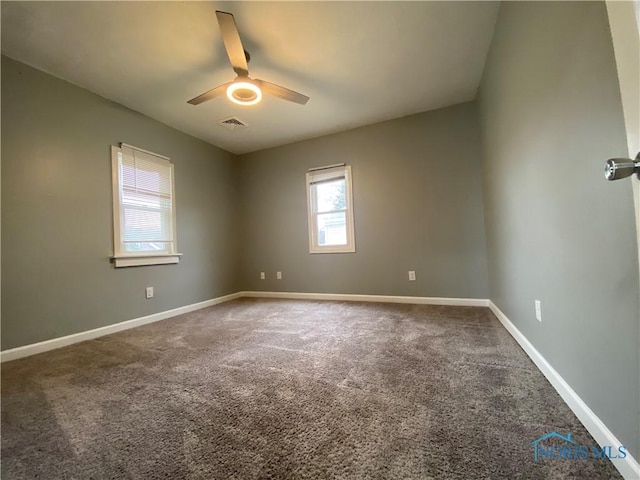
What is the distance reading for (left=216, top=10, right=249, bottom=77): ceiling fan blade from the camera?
4.87 ft

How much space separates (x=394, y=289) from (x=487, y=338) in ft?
4.86

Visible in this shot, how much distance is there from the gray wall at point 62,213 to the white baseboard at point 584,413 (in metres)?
3.46

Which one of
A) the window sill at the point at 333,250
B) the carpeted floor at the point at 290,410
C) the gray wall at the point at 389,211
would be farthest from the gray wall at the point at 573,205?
the window sill at the point at 333,250

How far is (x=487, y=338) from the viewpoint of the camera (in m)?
1.93

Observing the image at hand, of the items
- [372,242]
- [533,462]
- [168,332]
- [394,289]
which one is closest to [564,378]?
[533,462]

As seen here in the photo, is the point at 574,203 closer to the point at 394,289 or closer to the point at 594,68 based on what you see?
the point at 594,68

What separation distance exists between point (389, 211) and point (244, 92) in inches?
87.1

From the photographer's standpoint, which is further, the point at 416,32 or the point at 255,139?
the point at 255,139

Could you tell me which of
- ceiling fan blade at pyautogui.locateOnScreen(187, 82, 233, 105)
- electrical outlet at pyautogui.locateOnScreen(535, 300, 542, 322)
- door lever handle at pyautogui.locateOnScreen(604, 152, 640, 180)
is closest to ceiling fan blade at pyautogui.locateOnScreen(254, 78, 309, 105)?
ceiling fan blade at pyautogui.locateOnScreen(187, 82, 233, 105)

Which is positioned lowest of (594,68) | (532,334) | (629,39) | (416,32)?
(532,334)

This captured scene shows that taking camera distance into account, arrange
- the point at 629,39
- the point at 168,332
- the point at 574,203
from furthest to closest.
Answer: the point at 168,332 < the point at 574,203 < the point at 629,39

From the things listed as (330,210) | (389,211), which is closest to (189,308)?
(330,210)

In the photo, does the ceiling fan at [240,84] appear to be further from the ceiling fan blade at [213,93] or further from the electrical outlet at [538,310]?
the electrical outlet at [538,310]

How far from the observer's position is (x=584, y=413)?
3.22 feet
